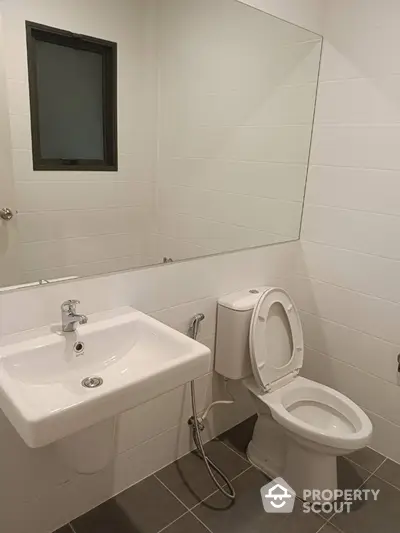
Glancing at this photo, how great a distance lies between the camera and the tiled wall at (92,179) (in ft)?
4.57

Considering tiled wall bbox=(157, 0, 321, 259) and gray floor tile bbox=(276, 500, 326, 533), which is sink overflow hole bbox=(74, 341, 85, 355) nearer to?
tiled wall bbox=(157, 0, 321, 259)

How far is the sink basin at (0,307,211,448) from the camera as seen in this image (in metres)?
0.94

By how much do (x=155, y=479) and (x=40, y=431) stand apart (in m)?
1.08

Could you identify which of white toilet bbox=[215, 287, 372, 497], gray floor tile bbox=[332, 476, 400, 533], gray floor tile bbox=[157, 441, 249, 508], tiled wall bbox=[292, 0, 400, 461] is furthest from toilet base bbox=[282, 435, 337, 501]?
tiled wall bbox=[292, 0, 400, 461]

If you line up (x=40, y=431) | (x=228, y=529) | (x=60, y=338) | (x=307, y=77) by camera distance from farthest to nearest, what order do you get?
(x=307, y=77) → (x=228, y=529) → (x=60, y=338) → (x=40, y=431)

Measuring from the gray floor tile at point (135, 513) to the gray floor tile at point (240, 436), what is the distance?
1.44 feet

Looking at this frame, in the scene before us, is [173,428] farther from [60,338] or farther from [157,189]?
[157,189]

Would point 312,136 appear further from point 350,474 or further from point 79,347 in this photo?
point 350,474

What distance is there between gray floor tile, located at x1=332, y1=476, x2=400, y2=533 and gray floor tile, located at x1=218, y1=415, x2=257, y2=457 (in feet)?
1.69

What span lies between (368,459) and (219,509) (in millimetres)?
808

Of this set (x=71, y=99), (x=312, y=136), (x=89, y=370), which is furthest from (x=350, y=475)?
(x=71, y=99)

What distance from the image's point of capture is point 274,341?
1885 mm

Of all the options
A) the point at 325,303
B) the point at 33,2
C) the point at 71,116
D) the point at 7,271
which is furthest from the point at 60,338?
the point at 325,303

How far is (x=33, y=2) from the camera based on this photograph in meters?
1.35
